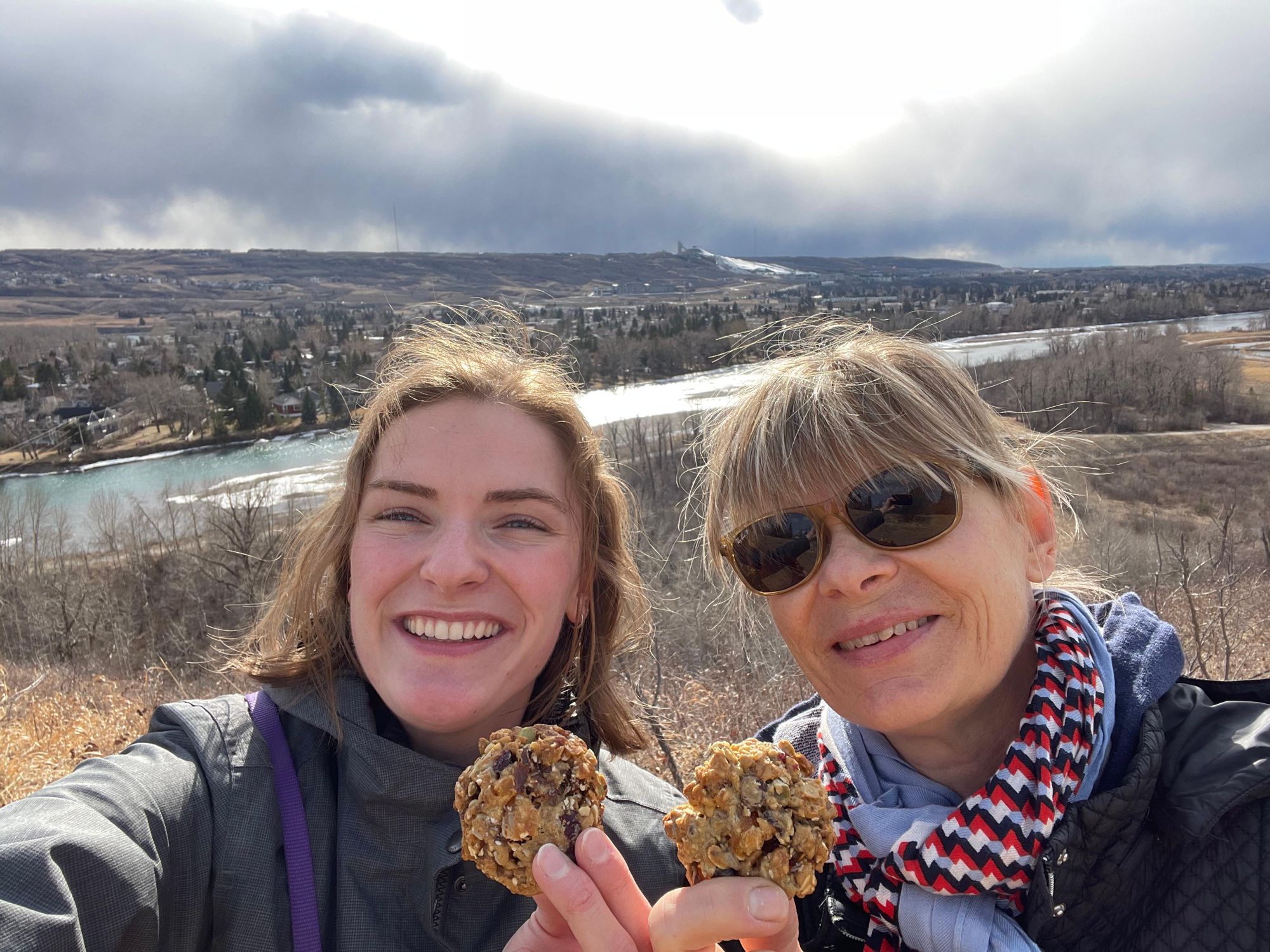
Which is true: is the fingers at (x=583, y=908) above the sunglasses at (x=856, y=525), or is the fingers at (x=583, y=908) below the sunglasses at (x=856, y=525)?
below

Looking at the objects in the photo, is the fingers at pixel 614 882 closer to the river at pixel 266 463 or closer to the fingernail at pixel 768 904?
the fingernail at pixel 768 904

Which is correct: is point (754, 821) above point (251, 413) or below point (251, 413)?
above

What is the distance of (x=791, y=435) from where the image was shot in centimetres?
270

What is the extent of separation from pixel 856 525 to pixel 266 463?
79124mm

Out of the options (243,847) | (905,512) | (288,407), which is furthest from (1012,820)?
(288,407)

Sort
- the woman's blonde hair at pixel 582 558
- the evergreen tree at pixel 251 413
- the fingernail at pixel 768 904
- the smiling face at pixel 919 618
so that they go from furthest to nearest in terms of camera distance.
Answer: the evergreen tree at pixel 251 413, the woman's blonde hair at pixel 582 558, the smiling face at pixel 919 618, the fingernail at pixel 768 904

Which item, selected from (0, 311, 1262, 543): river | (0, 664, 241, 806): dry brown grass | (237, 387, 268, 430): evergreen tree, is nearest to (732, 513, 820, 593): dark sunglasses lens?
(0, 664, 241, 806): dry brown grass

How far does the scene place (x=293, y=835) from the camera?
248cm

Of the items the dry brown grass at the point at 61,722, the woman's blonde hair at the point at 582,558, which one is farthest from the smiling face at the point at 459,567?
the dry brown grass at the point at 61,722

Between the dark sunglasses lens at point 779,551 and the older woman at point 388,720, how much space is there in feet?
2.40

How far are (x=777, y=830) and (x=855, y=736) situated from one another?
995 millimetres

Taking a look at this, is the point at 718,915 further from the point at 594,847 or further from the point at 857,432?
the point at 857,432

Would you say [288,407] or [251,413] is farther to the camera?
[288,407]

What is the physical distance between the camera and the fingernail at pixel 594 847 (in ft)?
6.60
